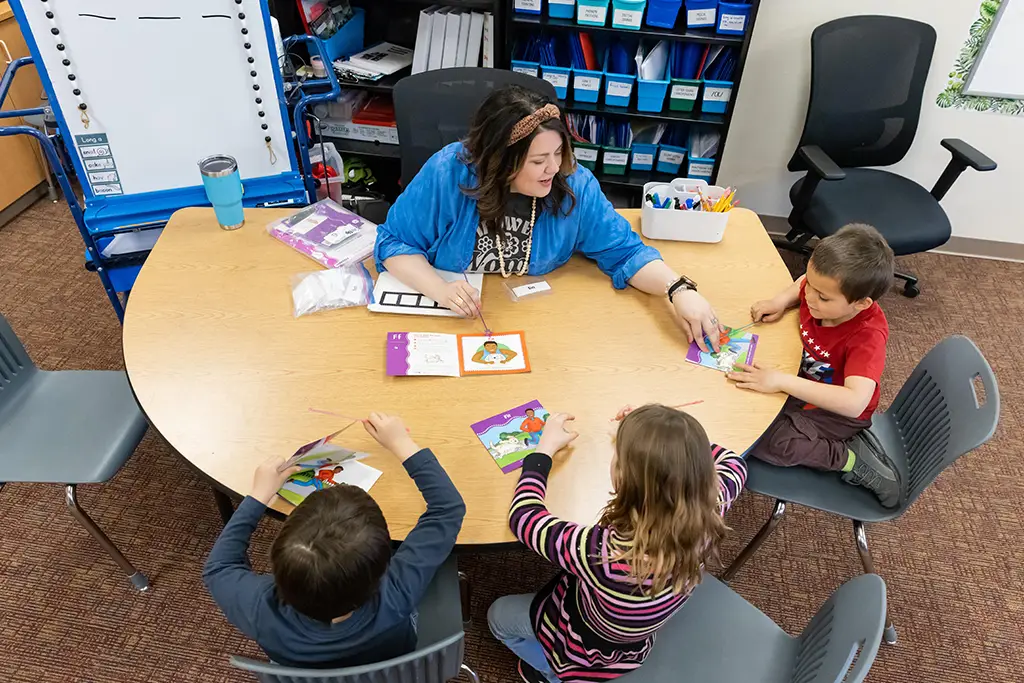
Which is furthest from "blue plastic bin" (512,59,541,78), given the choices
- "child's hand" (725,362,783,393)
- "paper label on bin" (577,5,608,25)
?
"child's hand" (725,362,783,393)

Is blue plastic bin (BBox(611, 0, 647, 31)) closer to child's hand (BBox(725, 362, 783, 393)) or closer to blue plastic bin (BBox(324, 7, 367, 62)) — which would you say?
blue plastic bin (BBox(324, 7, 367, 62))

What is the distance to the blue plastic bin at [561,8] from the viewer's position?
2.69 meters

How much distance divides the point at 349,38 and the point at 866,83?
7.11 feet

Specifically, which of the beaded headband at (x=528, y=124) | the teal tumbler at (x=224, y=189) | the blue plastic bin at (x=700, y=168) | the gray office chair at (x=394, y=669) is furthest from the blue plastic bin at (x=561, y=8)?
the gray office chair at (x=394, y=669)

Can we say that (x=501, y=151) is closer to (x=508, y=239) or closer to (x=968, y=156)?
(x=508, y=239)

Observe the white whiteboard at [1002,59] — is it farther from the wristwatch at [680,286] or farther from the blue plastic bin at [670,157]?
the wristwatch at [680,286]

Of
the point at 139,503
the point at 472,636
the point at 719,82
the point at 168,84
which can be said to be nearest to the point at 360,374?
the point at 472,636

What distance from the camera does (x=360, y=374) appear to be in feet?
5.02

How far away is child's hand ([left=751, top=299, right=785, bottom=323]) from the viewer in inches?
67.4

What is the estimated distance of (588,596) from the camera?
1274 mm

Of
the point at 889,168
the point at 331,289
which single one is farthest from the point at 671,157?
the point at 331,289

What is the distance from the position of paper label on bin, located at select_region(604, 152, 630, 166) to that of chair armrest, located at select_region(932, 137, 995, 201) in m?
1.26

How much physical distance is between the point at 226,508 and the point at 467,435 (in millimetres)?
789

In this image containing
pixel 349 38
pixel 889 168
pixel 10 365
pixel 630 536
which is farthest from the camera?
pixel 889 168
